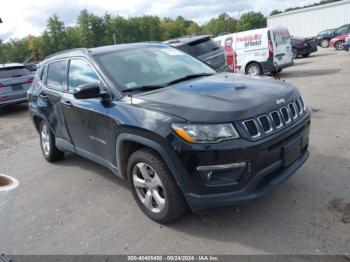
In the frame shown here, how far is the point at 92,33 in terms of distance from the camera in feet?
261

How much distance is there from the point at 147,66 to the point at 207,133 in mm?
1629

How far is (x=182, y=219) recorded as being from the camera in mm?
3689

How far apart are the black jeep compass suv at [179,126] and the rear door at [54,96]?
7.2 inches

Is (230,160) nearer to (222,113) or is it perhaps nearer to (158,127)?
(222,113)

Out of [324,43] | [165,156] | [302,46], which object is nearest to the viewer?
[165,156]

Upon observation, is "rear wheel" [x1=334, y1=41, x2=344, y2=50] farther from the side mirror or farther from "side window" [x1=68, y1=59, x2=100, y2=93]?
the side mirror

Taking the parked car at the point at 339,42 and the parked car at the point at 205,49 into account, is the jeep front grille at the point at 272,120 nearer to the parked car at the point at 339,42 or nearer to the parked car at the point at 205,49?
the parked car at the point at 205,49

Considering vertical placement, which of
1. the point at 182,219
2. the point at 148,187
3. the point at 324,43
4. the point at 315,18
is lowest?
the point at 182,219

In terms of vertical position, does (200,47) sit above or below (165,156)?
above

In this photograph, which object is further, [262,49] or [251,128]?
[262,49]

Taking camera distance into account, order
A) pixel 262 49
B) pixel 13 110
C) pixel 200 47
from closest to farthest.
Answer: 1. pixel 200 47
2. pixel 13 110
3. pixel 262 49

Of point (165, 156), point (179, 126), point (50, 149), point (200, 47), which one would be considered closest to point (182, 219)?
point (165, 156)

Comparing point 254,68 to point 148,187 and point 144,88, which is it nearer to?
point 144,88

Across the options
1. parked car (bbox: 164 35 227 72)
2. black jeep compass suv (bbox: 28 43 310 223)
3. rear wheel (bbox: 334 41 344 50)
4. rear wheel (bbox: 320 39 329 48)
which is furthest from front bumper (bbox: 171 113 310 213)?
rear wheel (bbox: 320 39 329 48)
